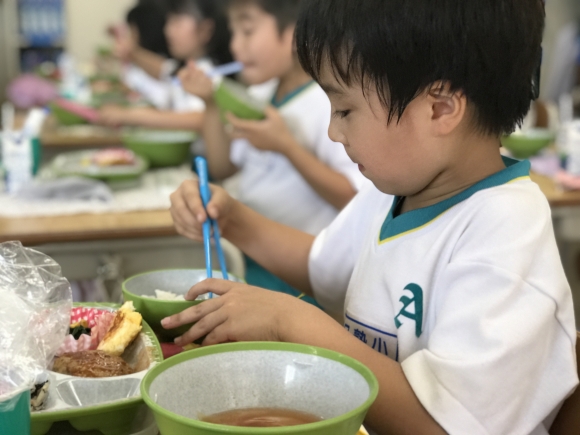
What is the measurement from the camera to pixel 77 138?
→ 219cm

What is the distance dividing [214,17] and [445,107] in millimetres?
2253

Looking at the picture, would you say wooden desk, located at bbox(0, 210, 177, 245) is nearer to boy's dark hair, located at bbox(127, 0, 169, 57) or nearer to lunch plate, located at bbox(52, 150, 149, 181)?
lunch plate, located at bbox(52, 150, 149, 181)

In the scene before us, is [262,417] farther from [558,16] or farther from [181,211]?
[558,16]

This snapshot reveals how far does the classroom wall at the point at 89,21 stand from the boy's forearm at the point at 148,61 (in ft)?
10.5

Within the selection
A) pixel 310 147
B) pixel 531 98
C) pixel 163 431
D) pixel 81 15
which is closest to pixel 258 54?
pixel 310 147

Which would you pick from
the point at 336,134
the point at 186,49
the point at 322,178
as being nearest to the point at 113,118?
the point at 186,49

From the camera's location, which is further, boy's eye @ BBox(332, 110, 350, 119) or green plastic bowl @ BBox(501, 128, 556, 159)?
green plastic bowl @ BBox(501, 128, 556, 159)

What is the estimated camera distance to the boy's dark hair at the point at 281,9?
5.40 feet

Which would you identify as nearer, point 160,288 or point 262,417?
point 262,417

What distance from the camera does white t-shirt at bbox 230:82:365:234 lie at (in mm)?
1539

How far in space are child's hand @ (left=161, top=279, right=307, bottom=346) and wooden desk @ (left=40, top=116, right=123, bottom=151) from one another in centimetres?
156

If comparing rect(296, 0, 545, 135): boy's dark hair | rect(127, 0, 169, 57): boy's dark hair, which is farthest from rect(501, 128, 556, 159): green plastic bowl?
rect(127, 0, 169, 57): boy's dark hair

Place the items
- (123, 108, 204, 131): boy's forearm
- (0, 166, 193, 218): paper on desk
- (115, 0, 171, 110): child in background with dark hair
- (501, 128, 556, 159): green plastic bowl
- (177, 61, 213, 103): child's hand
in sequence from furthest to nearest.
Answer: (115, 0, 171, 110): child in background with dark hair
(123, 108, 204, 131): boy's forearm
(501, 128, 556, 159): green plastic bowl
(177, 61, 213, 103): child's hand
(0, 166, 193, 218): paper on desk

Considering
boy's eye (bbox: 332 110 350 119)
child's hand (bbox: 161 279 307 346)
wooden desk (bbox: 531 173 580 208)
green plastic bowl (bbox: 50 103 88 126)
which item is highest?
boy's eye (bbox: 332 110 350 119)
